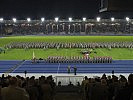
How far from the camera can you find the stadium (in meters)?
5.68

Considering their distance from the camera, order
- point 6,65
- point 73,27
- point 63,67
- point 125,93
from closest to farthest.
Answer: point 125,93
point 63,67
point 6,65
point 73,27

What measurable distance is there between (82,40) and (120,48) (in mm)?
4363

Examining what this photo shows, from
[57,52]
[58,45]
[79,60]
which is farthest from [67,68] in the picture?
[58,45]

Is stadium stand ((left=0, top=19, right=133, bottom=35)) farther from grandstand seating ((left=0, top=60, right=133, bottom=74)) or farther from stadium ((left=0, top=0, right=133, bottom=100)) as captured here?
grandstand seating ((left=0, top=60, right=133, bottom=74))

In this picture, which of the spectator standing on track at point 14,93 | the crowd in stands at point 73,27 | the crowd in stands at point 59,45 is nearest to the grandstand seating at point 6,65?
the crowd in stands at point 59,45

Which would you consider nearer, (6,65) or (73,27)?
(6,65)

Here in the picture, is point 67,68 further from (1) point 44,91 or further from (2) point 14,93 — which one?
(2) point 14,93

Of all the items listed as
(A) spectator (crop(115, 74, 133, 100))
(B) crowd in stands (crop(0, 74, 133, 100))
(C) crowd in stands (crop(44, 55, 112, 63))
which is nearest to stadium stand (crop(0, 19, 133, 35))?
(C) crowd in stands (crop(44, 55, 112, 63))

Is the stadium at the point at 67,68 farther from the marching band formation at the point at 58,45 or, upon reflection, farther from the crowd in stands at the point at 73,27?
the crowd in stands at the point at 73,27

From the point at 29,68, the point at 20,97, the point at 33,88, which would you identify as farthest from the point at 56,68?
the point at 20,97

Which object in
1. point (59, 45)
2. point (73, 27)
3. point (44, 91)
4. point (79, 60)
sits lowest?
point (79, 60)

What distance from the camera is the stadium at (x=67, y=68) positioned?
18.6ft

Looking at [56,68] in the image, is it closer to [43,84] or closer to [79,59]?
[79,59]

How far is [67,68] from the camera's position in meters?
21.4
